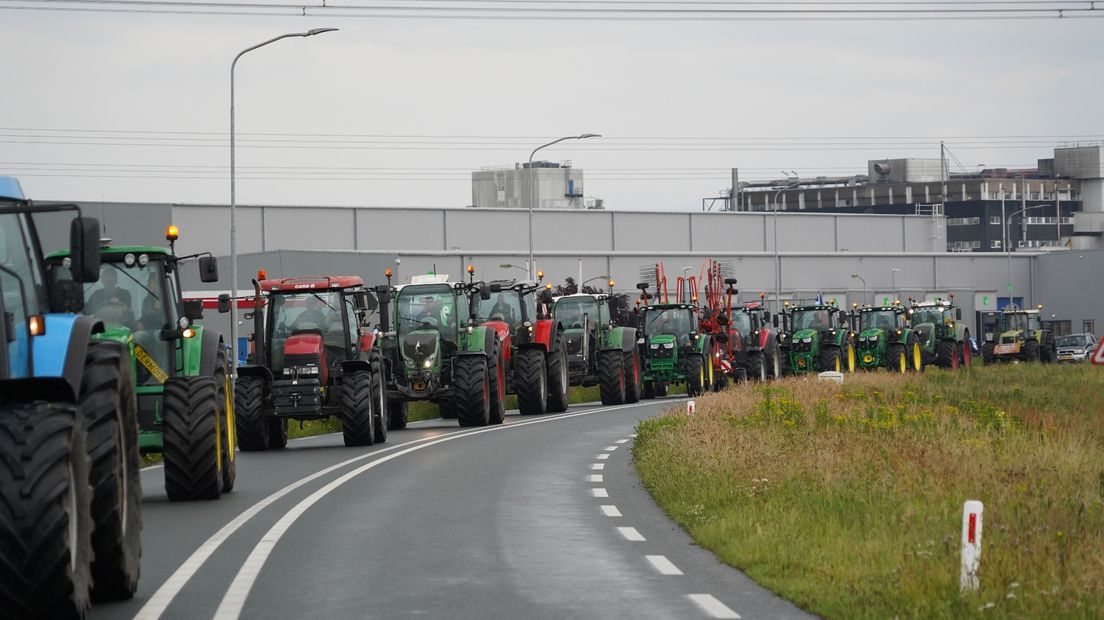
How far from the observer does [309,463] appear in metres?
21.9

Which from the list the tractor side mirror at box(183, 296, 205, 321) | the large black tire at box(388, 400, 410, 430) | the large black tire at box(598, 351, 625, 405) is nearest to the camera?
the tractor side mirror at box(183, 296, 205, 321)

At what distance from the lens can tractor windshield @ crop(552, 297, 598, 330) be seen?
4144 centimetres

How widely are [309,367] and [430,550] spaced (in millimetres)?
12729

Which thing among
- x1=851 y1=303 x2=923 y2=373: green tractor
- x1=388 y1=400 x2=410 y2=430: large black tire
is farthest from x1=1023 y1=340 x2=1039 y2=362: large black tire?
x1=388 y1=400 x2=410 y2=430: large black tire

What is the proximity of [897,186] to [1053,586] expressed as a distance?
135 m

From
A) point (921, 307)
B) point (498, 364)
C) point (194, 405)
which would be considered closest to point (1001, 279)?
point (921, 307)

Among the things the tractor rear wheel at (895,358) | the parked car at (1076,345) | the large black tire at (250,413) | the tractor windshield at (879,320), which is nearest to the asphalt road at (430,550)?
the large black tire at (250,413)

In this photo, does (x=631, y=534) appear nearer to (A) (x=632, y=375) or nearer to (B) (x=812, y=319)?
(A) (x=632, y=375)

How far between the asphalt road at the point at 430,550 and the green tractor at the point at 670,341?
21294mm

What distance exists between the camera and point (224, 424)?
16.9 metres

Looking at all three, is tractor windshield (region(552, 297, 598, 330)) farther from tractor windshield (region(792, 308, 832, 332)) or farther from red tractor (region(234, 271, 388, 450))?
red tractor (region(234, 271, 388, 450))

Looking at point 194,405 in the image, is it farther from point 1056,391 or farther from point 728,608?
point 1056,391

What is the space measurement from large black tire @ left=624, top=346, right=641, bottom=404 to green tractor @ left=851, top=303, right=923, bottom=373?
46.8 feet

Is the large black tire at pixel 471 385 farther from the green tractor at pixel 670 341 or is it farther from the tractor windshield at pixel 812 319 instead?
the tractor windshield at pixel 812 319
